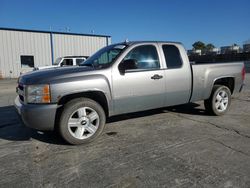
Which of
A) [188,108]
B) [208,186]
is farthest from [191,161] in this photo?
[188,108]

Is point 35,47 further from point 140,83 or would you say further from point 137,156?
point 137,156

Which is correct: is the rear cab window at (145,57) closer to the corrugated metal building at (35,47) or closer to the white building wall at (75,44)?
the corrugated metal building at (35,47)

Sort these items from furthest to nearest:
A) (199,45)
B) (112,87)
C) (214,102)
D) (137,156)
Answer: (199,45) < (214,102) < (112,87) < (137,156)

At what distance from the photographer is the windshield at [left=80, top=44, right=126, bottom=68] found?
501 centimetres

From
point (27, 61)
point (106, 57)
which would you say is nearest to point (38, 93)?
point (106, 57)

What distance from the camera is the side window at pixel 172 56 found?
18.0 feet

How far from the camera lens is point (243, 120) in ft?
19.6

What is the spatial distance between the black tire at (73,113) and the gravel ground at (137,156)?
0.47ft

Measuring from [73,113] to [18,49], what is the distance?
24784 millimetres

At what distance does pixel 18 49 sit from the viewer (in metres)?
26.4

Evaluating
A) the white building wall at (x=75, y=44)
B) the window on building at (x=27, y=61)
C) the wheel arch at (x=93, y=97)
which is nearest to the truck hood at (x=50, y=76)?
the wheel arch at (x=93, y=97)

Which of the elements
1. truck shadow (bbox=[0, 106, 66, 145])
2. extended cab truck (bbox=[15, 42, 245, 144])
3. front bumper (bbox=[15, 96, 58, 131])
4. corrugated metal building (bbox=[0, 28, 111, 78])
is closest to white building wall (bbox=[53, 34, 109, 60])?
corrugated metal building (bbox=[0, 28, 111, 78])

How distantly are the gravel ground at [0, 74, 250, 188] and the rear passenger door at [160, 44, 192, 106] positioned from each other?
2.00 ft

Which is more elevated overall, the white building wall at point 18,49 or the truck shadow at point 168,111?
the white building wall at point 18,49
